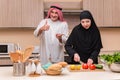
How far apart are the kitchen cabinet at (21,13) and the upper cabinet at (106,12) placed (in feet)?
3.01

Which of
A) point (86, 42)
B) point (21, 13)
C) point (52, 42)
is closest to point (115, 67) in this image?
point (86, 42)

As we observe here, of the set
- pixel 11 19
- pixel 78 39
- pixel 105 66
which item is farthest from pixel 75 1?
pixel 105 66

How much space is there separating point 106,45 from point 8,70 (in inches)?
100

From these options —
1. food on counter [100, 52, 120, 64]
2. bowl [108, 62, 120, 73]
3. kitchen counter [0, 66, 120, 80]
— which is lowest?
kitchen counter [0, 66, 120, 80]

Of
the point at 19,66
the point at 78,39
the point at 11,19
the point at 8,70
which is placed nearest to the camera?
the point at 19,66

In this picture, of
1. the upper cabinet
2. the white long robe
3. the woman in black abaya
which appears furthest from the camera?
the upper cabinet

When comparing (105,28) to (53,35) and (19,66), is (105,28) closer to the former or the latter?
(53,35)

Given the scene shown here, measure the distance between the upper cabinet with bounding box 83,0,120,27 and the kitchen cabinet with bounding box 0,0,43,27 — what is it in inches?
36.1

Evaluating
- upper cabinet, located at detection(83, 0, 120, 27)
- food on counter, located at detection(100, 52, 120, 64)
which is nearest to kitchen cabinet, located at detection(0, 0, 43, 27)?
upper cabinet, located at detection(83, 0, 120, 27)

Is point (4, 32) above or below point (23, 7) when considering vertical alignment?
below

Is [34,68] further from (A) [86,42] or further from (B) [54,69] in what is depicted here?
(A) [86,42]

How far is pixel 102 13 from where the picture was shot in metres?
4.12

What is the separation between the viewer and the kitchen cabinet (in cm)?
393

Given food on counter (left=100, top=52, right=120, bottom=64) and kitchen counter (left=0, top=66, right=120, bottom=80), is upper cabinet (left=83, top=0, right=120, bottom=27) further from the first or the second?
kitchen counter (left=0, top=66, right=120, bottom=80)
